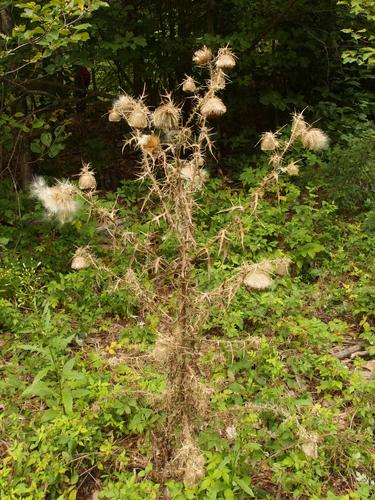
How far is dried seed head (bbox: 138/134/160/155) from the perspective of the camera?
6.55 ft

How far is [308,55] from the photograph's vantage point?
691 centimetres

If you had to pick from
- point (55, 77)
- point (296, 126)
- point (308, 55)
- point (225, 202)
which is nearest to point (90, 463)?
point (296, 126)

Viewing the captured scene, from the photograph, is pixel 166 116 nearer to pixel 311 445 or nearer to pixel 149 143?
pixel 149 143

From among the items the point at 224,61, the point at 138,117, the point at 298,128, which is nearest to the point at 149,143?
the point at 138,117

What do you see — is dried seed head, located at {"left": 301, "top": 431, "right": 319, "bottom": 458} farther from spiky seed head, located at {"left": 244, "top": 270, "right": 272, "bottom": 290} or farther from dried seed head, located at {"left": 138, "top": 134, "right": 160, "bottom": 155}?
dried seed head, located at {"left": 138, "top": 134, "right": 160, "bottom": 155}

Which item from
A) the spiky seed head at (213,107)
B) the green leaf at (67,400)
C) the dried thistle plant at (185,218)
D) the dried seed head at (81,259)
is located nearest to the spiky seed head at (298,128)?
the dried thistle plant at (185,218)

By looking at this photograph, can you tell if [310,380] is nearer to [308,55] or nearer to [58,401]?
[58,401]

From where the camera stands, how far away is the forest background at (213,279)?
263 centimetres

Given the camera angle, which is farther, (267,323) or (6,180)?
(6,180)

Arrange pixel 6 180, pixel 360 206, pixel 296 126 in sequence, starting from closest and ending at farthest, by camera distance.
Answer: pixel 296 126, pixel 360 206, pixel 6 180

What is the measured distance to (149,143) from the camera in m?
2.01

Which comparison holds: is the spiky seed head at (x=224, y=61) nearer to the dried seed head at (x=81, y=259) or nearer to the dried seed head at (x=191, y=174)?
the dried seed head at (x=191, y=174)

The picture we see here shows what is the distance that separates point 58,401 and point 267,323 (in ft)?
5.52

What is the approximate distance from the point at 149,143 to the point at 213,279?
7.43ft
